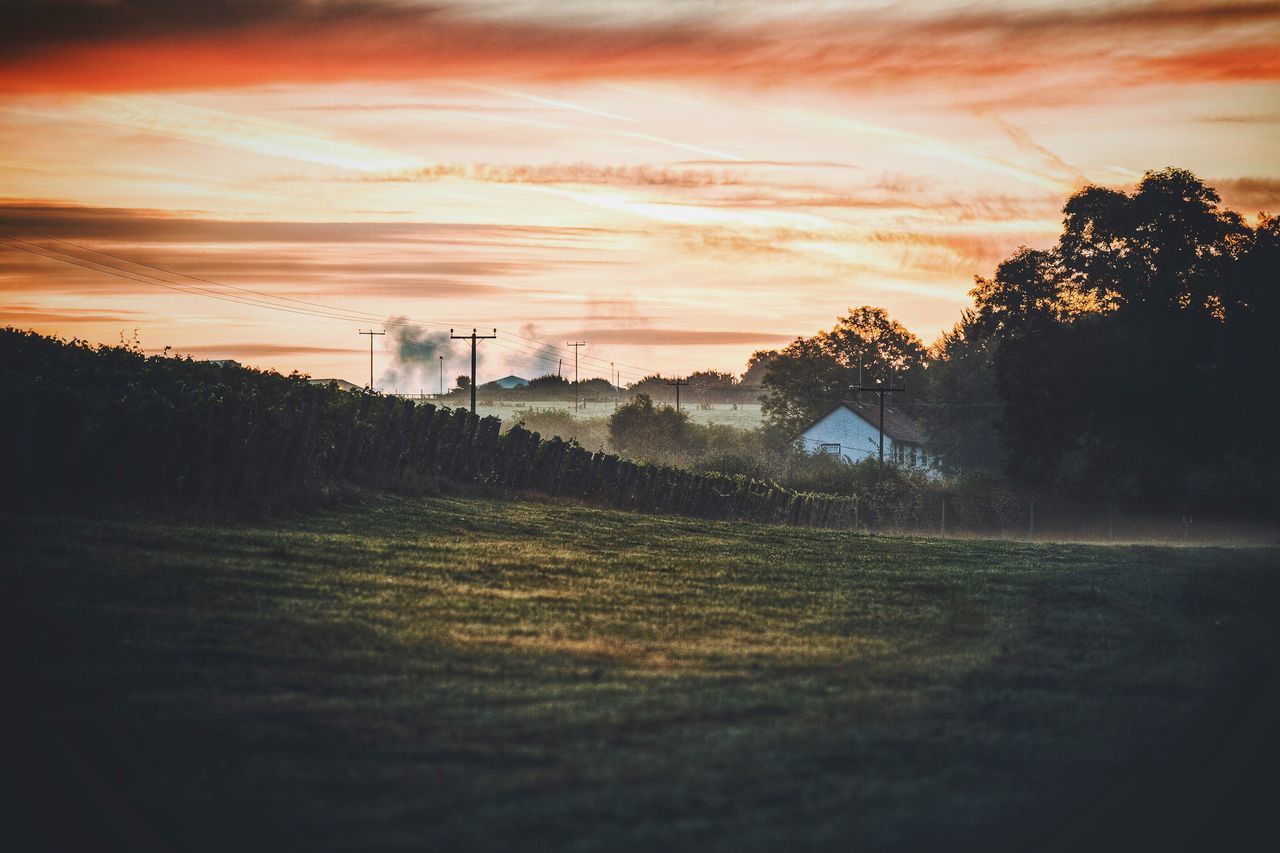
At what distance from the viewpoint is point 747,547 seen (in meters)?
20.9

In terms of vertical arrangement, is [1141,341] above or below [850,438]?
above

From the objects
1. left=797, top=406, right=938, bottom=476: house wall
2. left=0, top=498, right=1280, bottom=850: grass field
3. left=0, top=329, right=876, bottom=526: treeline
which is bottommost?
left=0, top=498, right=1280, bottom=850: grass field

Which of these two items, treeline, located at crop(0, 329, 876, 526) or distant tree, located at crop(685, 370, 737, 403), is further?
distant tree, located at crop(685, 370, 737, 403)

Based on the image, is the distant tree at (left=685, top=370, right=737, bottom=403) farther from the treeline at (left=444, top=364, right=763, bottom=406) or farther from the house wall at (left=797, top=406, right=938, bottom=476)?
the house wall at (left=797, top=406, right=938, bottom=476)

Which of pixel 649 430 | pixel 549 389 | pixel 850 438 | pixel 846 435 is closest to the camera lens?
pixel 649 430

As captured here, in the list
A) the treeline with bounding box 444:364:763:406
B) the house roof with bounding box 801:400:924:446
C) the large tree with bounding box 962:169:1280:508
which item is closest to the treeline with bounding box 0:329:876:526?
the large tree with bounding box 962:169:1280:508

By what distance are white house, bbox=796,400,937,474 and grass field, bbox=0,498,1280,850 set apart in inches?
3495

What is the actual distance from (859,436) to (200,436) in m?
90.5

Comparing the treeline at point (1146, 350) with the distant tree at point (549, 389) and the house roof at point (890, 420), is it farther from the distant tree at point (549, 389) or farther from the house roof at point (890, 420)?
the distant tree at point (549, 389)

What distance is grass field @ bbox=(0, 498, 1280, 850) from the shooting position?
6.30 m

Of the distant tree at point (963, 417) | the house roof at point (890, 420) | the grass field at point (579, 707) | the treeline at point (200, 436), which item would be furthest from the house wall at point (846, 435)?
the grass field at point (579, 707)

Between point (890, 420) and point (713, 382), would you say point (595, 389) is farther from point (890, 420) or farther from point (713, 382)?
point (890, 420)

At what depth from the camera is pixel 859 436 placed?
103750mm

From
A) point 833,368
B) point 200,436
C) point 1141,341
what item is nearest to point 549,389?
point 833,368
